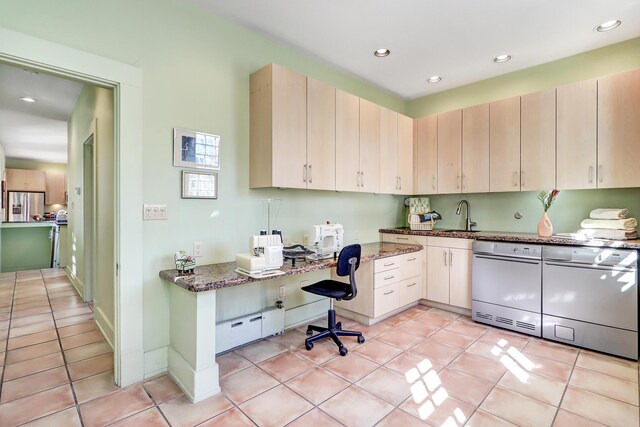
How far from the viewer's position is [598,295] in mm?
2656

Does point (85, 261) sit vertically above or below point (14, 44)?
below

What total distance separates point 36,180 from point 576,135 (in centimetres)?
1112

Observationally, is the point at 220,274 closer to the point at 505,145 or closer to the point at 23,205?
the point at 505,145

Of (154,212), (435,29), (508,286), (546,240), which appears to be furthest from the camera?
(508,286)

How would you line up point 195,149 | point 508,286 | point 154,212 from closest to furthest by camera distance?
1. point 154,212
2. point 195,149
3. point 508,286

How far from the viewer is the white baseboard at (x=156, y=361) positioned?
2.27 meters

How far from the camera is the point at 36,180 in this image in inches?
317

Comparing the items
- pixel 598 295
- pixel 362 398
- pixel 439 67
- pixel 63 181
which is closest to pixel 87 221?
pixel 362 398

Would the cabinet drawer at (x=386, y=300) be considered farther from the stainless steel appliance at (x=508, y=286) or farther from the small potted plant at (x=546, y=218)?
the small potted plant at (x=546, y=218)

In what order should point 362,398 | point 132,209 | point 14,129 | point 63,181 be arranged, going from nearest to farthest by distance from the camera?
1. point 362,398
2. point 132,209
3. point 14,129
4. point 63,181

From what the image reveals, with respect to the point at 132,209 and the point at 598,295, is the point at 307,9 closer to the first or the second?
the point at 132,209

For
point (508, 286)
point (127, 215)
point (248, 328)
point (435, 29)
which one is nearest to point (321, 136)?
point (435, 29)

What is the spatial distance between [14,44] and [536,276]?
428cm

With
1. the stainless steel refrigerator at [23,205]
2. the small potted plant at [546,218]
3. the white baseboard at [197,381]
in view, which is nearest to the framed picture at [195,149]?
the white baseboard at [197,381]
